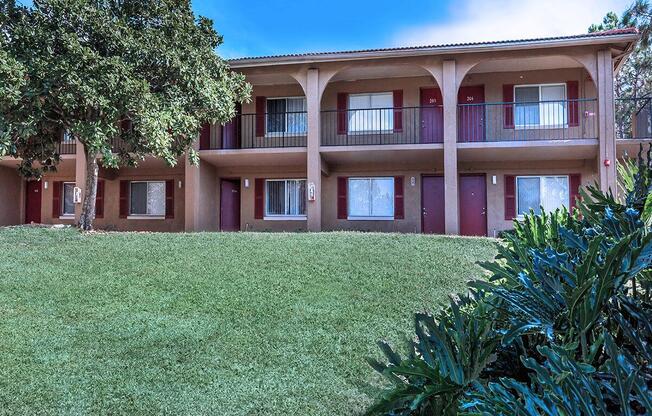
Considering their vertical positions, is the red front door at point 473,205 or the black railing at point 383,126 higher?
the black railing at point 383,126

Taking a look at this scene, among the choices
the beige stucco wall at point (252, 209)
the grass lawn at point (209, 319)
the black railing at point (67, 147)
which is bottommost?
the grass lawn at point (209, 319)

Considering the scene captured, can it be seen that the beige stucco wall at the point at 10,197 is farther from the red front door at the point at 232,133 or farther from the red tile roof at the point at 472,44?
the red tile roof at the point at 472,44

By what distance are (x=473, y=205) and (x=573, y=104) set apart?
4.51 m

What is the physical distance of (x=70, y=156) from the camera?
48.2 ft

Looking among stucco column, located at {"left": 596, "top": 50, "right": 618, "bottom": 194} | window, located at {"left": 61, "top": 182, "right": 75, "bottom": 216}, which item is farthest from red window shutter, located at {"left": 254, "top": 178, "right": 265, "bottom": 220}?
stucco column, located at {"left": 596, "top": 50, "right": 618, "bottom": 194}

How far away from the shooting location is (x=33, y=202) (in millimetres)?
18062

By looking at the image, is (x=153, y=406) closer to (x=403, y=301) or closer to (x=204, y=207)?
(x=403, y=301)

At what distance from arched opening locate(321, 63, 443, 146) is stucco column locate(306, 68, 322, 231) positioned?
3.90 ft

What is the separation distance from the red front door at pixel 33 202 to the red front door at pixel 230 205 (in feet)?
26.7

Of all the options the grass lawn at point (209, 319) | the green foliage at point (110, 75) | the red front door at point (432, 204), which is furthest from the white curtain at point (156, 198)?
the red front door at point (432, 204)

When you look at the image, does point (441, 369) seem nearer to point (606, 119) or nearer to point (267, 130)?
point (606, 119)

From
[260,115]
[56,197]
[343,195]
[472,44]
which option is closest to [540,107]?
[472,44]

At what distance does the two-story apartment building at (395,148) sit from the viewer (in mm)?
12742

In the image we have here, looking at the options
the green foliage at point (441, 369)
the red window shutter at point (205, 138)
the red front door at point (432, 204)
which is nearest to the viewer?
the green foliage at point (441, 369)
